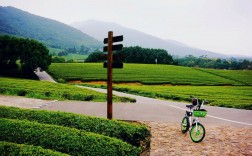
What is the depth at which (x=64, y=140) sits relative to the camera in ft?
27.6

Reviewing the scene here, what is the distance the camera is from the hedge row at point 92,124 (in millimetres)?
9789

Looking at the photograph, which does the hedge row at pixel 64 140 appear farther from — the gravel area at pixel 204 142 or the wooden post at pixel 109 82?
the wooden post at pixel 109 82

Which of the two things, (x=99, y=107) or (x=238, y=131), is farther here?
(x=99, y=107)

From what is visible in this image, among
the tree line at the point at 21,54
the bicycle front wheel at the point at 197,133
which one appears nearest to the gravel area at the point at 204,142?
the bicycle front wheel at the point at 197,133

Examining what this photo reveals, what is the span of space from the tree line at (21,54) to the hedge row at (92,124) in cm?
4662

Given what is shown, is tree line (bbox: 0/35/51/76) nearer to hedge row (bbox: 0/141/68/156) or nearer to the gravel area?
the gravel area

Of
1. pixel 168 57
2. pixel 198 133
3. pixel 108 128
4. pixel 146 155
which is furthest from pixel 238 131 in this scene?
pixel 168 57

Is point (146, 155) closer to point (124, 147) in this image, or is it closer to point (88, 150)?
point (124, 147)

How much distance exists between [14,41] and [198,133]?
2077 inches

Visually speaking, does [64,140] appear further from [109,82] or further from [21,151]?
[109,82]

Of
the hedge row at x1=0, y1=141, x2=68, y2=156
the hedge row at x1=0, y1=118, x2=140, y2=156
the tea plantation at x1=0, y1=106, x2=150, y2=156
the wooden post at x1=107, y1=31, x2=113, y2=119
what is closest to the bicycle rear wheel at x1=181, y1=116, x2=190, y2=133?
the tea plantation at x1=0, y1=106, x2=150, y2=156

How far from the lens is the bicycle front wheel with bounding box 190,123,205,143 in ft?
35.8

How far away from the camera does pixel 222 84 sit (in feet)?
189

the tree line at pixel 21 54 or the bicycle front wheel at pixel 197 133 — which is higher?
the tree line at pixel 21 54
